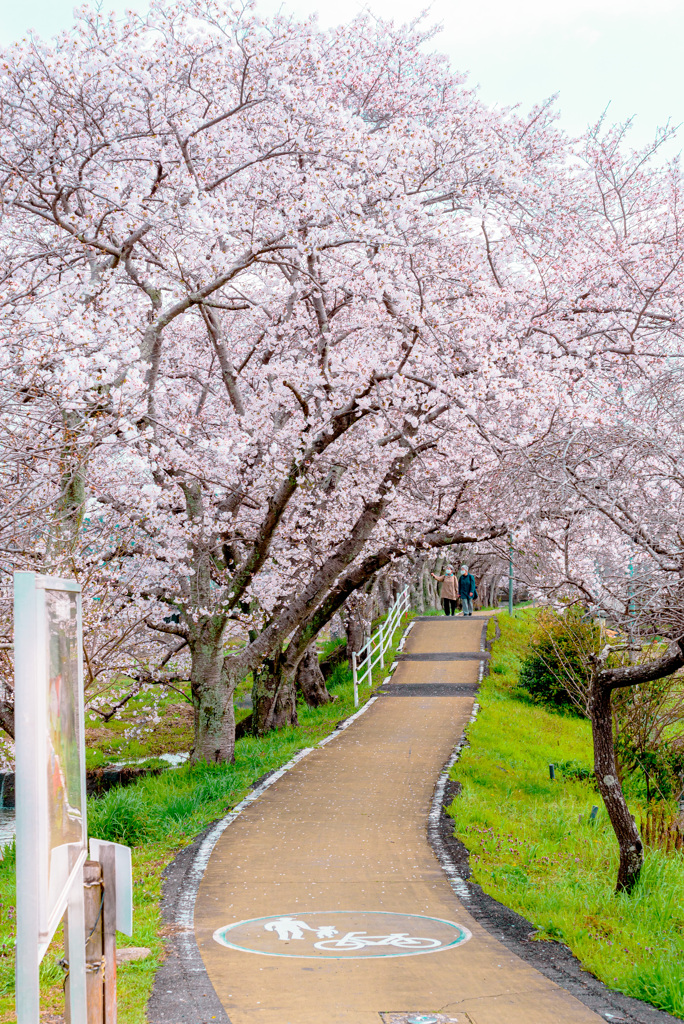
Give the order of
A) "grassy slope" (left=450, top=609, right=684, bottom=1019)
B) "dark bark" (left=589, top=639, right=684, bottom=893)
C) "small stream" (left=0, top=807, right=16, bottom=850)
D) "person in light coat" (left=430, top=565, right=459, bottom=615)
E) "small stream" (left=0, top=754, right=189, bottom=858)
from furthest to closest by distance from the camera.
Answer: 1. "person in light coat" (left=430, top=565, right=459, bottom=615)
2. "small stream" (left=0, top=754, right=189, bottom=858)
3. "small stream" (left=0, top=807, right=16, bottom=850)
4. "dark bark" (left=589, top=639, right=684, bottom=893)
5. "grassy slope" (left=450, top=609, right=684, bottom=1019)

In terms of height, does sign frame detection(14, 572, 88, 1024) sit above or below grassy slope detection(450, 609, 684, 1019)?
above

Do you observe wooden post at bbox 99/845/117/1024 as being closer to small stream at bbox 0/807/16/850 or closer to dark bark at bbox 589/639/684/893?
dark bark at bbox 589/639/684/893

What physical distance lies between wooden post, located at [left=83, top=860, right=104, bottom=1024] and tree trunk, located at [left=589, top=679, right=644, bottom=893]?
5.09 m

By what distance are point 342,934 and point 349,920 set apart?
0.36 metres

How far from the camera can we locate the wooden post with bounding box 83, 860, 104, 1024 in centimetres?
339

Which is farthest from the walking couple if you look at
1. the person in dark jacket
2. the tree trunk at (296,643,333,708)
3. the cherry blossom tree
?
the cherry blossom tree

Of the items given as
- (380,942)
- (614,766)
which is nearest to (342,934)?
(380,942)

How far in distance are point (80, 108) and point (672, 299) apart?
7338 mm

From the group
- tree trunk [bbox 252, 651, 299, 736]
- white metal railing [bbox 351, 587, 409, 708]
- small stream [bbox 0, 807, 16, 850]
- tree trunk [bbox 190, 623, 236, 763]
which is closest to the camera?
tree trunk [bbox 190, 623, 236, 763]

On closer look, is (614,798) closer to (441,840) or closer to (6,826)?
(441,840)

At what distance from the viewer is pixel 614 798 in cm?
755

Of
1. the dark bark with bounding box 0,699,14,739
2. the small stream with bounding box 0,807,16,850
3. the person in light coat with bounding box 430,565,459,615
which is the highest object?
the person in light coat with bounding box 430,565,459,615

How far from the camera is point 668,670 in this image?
706 centimetres

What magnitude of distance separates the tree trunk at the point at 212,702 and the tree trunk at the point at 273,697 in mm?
3491
